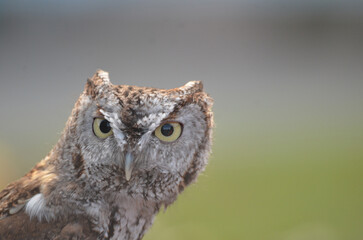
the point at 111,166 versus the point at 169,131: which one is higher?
the point at 169,131

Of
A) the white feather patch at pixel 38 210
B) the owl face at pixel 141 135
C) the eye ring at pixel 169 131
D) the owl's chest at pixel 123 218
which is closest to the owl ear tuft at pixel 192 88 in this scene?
the owl face at pixel 141 135

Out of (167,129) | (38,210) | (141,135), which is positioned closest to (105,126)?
(141,135)

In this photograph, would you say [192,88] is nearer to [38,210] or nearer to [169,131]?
[169,131]

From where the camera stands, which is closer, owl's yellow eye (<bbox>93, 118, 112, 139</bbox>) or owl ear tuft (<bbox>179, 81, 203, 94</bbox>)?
owl's yellow eye (<bbox>93, 118, 112, 139</bbox>)

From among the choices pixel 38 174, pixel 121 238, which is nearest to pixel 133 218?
pixel 121 238

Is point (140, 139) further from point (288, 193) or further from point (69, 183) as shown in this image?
point (288, 193)

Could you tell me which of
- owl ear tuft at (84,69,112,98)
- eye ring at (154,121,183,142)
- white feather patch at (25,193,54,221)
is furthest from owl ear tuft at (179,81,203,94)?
white feather patch at (25,193,54,221)

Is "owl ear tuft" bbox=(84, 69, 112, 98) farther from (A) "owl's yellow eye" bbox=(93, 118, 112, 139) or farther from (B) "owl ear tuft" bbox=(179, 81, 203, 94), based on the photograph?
(B) "owl ear tuft" bbox=(179, 81, 203, 94)

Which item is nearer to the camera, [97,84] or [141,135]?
[141,135]
